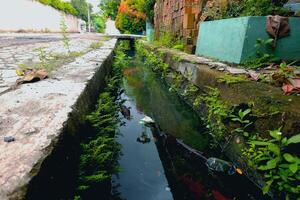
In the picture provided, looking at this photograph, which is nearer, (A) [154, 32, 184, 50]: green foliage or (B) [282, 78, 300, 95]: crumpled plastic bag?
(B) [282, 78, 300, 95]: crumpled plastic bag

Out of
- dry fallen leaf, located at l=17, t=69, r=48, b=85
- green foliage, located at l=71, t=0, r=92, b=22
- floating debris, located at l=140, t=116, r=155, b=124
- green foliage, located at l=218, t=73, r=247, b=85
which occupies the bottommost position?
floating debris, located at l=140, t=116, r=155, b=124

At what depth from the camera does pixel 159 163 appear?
2.39 meters

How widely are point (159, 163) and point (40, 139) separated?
1427 mm

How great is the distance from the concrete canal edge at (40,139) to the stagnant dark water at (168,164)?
73cm

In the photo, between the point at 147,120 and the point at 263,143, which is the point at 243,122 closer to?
the point at 263,143

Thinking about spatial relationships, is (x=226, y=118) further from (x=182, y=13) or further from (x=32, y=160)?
(x=182, y=13)

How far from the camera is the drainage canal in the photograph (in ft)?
6.04

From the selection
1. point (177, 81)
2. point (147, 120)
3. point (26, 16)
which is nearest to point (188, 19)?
point (177, 81)

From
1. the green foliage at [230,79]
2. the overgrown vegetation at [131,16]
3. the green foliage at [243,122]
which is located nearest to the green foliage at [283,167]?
the green foliage at [243,122]

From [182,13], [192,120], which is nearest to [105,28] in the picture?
[182,13]

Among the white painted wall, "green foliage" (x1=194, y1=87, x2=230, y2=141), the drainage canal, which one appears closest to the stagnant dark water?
the drainage canal

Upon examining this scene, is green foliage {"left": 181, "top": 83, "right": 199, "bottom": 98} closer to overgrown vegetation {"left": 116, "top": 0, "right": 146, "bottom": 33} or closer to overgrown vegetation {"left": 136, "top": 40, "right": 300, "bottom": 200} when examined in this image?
overgrown vegetation {"left": 136, "top": 40, "right": 300, "bottom": 200}

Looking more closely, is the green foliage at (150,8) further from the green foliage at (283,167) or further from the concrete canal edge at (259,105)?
the green foliage at (283,167)

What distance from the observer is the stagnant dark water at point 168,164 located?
1.96 metres
